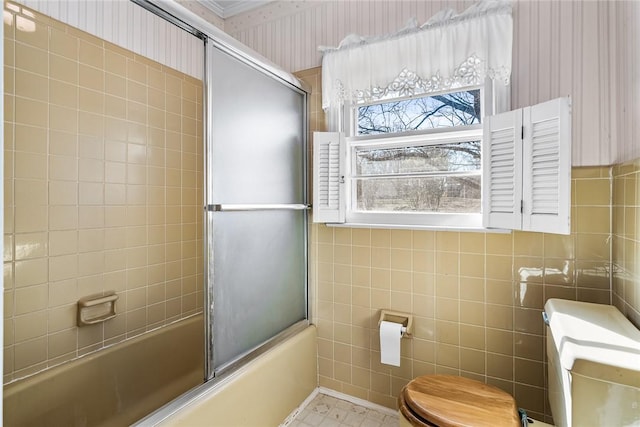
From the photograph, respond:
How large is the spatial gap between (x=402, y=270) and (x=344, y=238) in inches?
15.4

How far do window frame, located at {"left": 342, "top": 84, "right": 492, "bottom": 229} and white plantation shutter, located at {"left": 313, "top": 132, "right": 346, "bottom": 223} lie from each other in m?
0.05

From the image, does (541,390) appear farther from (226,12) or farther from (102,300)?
(226,12)

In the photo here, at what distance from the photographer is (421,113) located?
5.88ft

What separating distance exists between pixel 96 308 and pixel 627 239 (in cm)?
Answer: 248

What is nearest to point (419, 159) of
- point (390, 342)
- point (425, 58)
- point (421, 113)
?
point (421, 113)

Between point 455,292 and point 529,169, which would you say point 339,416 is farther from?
point 529,169

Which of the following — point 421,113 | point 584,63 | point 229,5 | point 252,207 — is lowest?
point 252,207

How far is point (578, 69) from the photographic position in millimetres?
1466

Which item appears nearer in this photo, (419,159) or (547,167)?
(547,167)

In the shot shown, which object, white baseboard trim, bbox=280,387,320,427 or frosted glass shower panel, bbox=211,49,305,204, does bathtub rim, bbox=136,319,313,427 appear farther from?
frosted glass shower panel, bbox=211,49,305,204

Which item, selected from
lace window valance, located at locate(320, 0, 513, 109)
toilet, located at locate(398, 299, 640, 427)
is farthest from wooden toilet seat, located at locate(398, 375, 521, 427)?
lace window valance, located at locate(320, 0, 513, 109)

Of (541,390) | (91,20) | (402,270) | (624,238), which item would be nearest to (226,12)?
(91,20)

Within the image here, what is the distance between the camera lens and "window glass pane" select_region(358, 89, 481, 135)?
5.54 feet

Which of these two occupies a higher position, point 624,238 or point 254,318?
point 624,238
